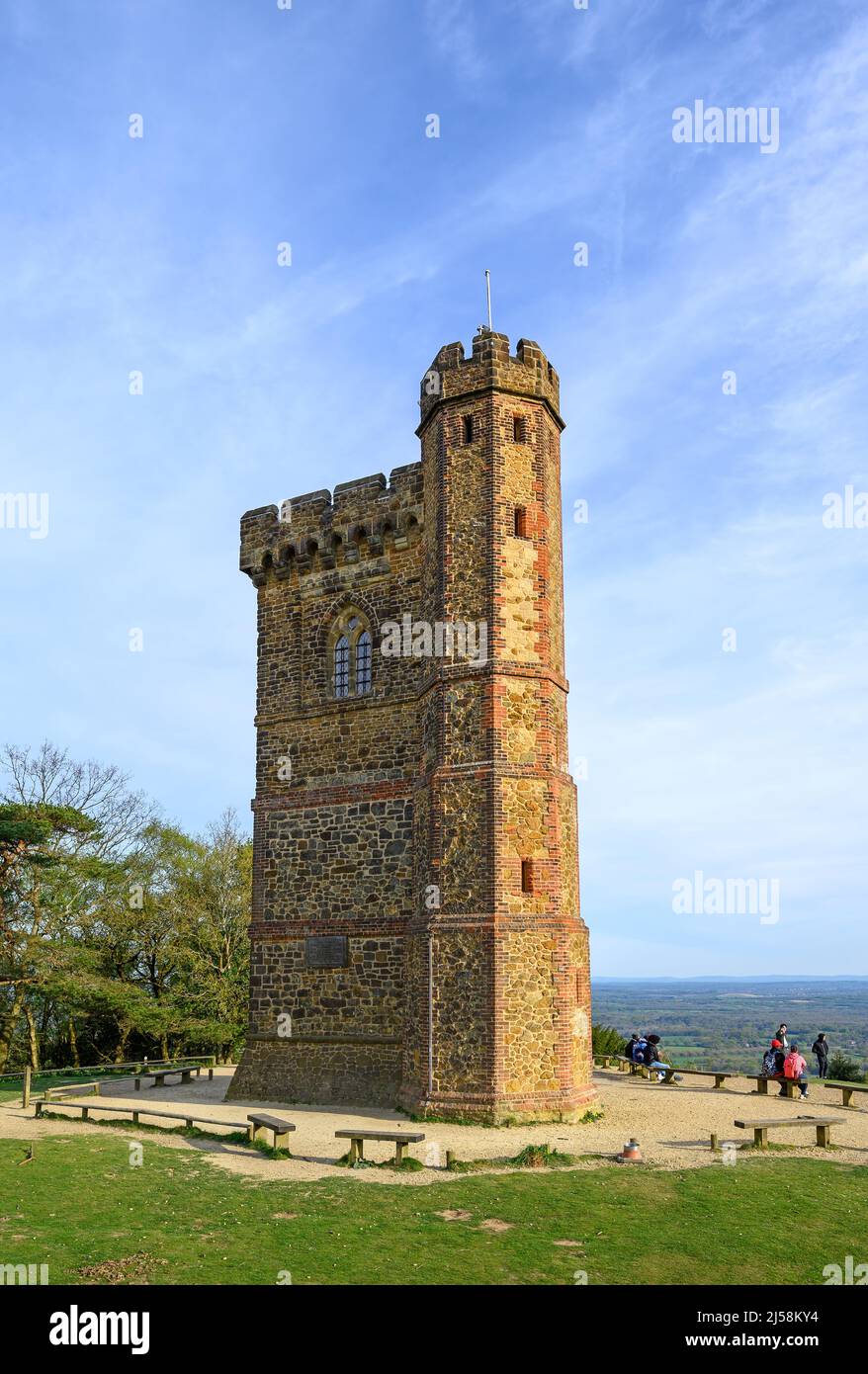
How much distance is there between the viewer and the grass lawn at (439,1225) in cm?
893

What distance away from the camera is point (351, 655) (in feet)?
72.2

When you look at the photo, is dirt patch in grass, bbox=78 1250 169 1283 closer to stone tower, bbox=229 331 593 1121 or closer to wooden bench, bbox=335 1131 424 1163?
wooden bench, bbox=335 1131 424 1163

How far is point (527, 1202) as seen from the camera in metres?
11.3

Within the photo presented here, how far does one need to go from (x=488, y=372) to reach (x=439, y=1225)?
14.4 metres

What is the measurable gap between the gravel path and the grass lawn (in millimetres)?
764

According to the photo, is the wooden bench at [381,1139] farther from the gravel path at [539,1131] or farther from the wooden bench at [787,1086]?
the wooden bench at [787,1086]

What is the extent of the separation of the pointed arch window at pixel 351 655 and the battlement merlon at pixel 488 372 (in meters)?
4.77

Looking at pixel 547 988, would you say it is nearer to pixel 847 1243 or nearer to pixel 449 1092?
pixel 449 1092

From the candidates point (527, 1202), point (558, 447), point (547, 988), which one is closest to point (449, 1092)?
point (547, 988)

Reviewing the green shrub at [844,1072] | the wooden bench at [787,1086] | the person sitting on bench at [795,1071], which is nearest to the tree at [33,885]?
the wooden bench at [787,1086]

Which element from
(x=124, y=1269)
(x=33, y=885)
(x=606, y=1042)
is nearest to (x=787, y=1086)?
(x=606, y=1042)

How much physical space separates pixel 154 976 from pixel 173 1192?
2230 cm

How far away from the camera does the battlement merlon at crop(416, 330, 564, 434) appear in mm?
19141

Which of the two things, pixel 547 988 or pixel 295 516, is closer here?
pixel 547 988
